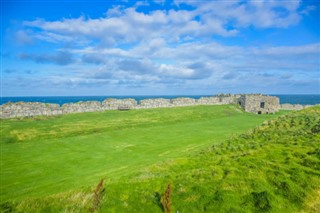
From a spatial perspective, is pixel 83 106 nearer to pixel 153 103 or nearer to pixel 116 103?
pixel 116 103

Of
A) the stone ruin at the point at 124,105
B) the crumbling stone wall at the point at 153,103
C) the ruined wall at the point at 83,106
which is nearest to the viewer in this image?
the ruined wall at the point at 83,106

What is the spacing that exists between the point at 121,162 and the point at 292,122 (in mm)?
15408

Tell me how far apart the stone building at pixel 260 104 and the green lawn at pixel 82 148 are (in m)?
23.7

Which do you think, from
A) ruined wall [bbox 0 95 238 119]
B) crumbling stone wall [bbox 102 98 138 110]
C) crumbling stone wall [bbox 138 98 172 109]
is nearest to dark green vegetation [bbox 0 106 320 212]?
ruined wall [bbox 0 95 238 119]

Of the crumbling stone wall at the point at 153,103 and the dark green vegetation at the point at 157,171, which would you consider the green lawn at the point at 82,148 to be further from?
the crumbling stone wall at the point at 153,103

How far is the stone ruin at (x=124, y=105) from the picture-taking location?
38.1 metres

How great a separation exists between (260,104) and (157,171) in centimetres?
5040

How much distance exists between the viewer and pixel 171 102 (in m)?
59.4

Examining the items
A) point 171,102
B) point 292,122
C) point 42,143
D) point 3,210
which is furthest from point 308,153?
point 171,102

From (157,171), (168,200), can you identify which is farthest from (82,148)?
(168,200)

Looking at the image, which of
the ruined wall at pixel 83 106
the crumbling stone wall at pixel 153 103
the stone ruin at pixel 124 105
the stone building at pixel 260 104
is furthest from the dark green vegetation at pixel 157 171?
the stone building at pixel 260 104

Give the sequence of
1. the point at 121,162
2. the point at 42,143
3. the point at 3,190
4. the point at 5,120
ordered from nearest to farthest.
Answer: the point at 3,190, the point at 121,162, the point at 42,143, the point at 5,120

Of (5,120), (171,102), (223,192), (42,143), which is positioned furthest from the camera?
(171,102)

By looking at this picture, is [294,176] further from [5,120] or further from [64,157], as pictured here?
[5,120]
